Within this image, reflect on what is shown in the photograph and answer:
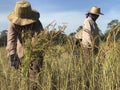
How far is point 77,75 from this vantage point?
236 inches

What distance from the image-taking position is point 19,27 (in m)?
6.08

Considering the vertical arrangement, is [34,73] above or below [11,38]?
below

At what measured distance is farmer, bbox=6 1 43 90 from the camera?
5941 mm

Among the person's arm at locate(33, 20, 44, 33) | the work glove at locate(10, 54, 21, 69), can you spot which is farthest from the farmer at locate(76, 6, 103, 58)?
the work glove at locate(10, 54, 21, 69)

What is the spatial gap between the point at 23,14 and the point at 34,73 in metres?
0.83

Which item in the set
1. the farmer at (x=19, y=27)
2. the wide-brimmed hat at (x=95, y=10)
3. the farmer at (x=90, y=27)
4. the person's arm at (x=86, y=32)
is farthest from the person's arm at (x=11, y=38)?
the wide-brimmed hat at (x=95, y=10)

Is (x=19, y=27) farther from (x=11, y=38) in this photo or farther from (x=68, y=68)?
(x=68, y=68)

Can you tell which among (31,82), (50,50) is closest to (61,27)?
(50,50)

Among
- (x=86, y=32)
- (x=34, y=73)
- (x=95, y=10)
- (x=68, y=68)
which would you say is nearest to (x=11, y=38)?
(x=34, y=73)

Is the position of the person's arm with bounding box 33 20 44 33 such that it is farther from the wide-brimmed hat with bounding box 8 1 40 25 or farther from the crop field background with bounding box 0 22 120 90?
the crop field background with bounding box 0 22 120 90

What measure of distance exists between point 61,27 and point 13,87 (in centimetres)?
107

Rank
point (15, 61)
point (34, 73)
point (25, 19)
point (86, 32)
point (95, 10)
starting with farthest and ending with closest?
point (95, 10) < point (86, 32) < point (25, 19) < point (15, 61) < point (34, 73)

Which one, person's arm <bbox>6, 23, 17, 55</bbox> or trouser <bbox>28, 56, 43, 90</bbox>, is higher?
person's arm <bbox>6, 23, 17, 55</bbox>

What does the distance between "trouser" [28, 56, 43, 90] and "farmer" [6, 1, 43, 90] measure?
1cm
